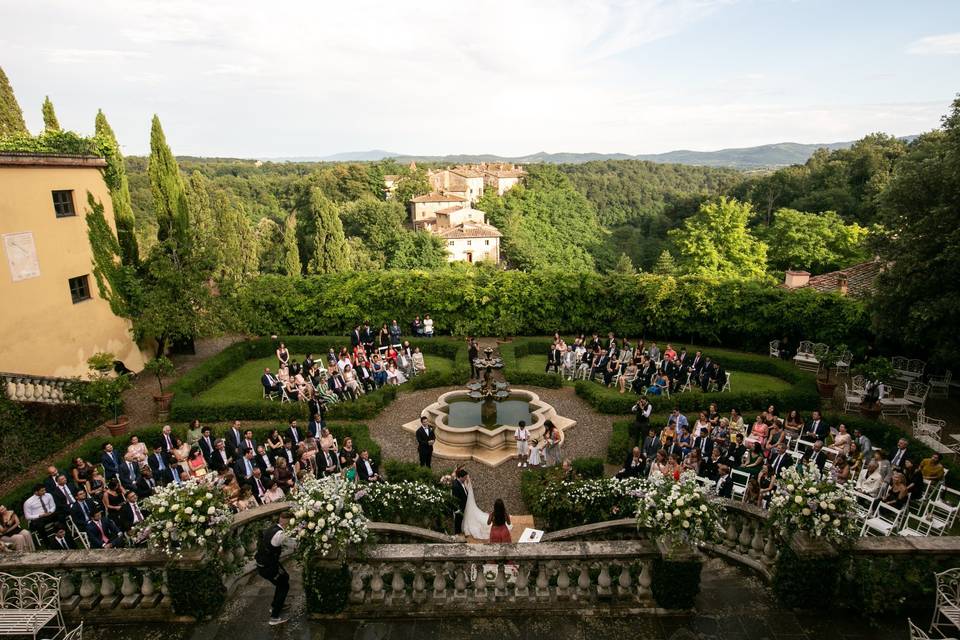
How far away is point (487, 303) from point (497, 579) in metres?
19.9

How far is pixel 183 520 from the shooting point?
6.79 meters

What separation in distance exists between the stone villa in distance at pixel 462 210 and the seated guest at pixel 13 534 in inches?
2579

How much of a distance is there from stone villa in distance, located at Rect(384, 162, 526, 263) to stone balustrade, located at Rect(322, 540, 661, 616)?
224 feet

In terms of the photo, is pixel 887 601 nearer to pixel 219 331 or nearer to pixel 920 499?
pixel 920 499

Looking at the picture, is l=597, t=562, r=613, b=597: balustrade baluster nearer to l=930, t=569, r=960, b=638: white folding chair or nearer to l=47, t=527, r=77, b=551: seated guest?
l=930, t=569, r=960, b=638: white folding chair

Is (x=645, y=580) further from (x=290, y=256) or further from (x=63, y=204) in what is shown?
(x=290, y=256)

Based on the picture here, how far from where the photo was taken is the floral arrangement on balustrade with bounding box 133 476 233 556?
6.79 m

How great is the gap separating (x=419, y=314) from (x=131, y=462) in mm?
15313

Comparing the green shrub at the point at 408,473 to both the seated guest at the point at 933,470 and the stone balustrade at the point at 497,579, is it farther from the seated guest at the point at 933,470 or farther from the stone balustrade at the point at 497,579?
the seated guest at the point at 933,470

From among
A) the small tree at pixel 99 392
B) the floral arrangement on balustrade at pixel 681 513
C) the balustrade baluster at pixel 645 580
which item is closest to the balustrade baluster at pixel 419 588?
the balustrade baluster at pixel 645 580

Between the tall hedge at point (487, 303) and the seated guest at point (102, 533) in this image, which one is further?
the tall hedge at point (487, 303)

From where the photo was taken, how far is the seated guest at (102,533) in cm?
1038

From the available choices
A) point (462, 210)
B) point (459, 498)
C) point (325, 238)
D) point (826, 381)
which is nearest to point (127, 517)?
point (459, 498)

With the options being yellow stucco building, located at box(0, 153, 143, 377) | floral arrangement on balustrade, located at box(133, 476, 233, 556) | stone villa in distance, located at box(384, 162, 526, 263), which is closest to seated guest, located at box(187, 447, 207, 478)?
floral arrangement on balustrade, located at box(133, 476, 233, 556)
